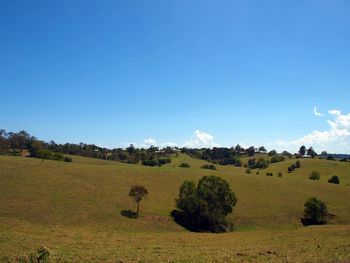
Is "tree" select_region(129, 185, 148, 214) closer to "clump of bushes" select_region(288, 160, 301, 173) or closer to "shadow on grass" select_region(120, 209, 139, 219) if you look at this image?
"shadow on grass" select_region(120, 209, 139, 219)

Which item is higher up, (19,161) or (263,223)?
(19,161)

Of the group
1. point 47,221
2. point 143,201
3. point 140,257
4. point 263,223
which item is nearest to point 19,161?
point 143,201

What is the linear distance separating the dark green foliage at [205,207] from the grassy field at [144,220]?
3.49m

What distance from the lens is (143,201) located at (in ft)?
257

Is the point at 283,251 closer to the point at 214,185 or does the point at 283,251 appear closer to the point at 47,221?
the point at 47,221

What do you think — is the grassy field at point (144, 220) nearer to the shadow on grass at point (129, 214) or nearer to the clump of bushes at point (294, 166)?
the shadow on grass at point (129, 214)

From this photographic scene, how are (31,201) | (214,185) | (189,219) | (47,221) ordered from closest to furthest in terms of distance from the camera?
(47,221) → (31,201) → (189,219) → (214,185)

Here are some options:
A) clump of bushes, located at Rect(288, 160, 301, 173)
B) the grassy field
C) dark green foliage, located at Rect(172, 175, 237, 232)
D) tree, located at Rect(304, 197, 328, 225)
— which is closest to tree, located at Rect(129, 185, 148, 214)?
the grassy field

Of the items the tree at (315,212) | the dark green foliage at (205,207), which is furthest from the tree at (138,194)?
the tree at (315,212)

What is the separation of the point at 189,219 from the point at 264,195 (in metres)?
30.9

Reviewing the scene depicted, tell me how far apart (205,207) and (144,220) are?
13.6 meters

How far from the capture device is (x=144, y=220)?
65.0m

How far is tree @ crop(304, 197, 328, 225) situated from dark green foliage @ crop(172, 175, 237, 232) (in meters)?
19.4

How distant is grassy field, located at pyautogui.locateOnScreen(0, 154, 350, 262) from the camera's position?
29.6 metres
